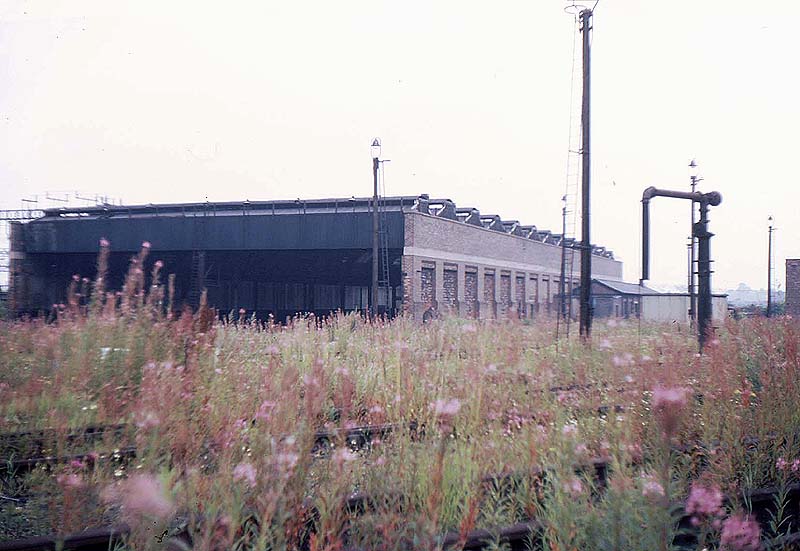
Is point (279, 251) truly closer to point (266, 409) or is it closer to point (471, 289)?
point (471, 289)

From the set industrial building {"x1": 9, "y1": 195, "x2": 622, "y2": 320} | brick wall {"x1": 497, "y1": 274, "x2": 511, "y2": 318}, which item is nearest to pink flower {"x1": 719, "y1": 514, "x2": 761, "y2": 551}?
industrial building {"x1": 9, "y1": 195, "x2": 622, "y2": 320}

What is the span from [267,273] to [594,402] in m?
30.5

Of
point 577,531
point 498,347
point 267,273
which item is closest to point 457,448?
point 577,531

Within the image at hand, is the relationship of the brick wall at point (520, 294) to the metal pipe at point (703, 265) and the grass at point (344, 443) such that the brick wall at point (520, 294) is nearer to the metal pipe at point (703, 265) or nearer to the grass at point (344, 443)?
the metal pipe at point (703, 265)

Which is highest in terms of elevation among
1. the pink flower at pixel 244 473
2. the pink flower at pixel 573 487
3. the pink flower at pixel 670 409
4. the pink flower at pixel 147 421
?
the pink flower at pixel 670 409

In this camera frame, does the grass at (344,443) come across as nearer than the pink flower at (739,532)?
No

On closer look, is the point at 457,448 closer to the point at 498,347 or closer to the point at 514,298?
the point at 498,347

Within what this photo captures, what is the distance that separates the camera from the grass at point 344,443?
10.0ft

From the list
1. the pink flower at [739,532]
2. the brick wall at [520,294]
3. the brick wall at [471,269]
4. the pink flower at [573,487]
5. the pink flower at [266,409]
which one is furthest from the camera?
the brick wall at [520,294]

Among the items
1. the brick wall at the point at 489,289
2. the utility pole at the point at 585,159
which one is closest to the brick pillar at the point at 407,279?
the brick wall at the point at 489,289

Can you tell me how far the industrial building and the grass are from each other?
65.8ft

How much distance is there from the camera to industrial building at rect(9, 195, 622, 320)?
29.6m

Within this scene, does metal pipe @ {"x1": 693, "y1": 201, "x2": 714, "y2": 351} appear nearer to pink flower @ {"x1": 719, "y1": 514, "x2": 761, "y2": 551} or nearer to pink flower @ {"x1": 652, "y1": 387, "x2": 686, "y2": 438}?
pink flower @ {"x1": 719, "y1": 514, "x2": 761, "y2": 551}

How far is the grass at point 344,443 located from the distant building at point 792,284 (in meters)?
40.2
